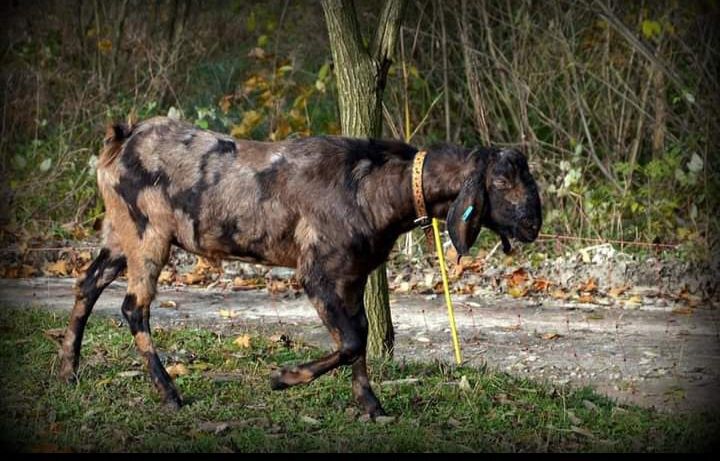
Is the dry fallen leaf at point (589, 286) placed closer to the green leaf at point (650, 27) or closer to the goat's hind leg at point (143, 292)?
the green leaf at point (650, 27)

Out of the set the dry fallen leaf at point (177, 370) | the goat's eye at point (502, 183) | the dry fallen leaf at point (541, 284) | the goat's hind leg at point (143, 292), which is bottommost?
the dry fallen leaf at point (177, 370)

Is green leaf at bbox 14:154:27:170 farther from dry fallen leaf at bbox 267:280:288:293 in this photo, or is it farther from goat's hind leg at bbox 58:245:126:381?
goat's hind leg at bbox 58:245:126:381

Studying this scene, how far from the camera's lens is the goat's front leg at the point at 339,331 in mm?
6816

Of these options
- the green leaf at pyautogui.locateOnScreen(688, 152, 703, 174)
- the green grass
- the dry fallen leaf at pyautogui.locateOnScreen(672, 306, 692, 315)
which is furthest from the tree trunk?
the green leaf at pyautogui.locateOnScreen(688, 152, 703, 174)

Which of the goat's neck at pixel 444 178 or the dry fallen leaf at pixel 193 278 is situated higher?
the goat's neck at pixel 444 178

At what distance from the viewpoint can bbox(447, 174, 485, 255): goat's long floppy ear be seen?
686 cm

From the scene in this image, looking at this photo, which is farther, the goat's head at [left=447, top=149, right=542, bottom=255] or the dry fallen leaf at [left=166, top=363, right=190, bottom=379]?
the dry fallen leaf at [left=166, top=363, right=190, bottom=379]

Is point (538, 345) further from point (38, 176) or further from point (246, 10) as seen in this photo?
point (246, 10)

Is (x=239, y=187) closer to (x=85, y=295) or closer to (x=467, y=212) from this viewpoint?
(x=85, y=295)

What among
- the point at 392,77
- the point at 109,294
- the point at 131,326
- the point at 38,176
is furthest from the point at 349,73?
the point at 38,176

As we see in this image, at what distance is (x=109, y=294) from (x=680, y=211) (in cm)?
590

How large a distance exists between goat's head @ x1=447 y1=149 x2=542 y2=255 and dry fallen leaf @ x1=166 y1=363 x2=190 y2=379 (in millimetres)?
2080

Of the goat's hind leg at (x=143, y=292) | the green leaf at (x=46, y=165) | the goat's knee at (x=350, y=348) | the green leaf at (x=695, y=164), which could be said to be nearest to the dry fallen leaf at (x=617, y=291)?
the green leaf at (x=695, y=164)

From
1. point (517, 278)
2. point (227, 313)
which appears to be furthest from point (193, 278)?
point (517, 278)
